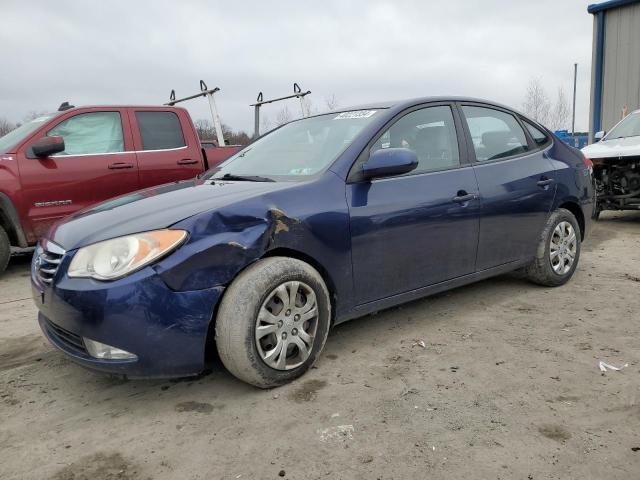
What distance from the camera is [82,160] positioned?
552cm

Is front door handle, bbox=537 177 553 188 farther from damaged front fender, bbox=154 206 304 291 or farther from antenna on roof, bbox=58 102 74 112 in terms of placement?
antenna on roof, bbox=58 102 74 112

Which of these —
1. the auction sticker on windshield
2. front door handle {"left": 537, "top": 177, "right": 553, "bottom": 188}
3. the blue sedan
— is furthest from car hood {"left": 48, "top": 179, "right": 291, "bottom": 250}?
front door handle {"left": 537, "top": 177, "right": 553, "bottom": 188}

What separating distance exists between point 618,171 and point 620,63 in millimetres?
7179

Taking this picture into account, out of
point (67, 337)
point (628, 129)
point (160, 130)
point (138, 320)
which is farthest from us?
point (628, 129)

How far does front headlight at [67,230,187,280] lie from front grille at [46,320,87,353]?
0.30 m

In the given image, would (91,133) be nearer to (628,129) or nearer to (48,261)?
(48,261)

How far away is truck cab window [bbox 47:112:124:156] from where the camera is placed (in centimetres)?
556

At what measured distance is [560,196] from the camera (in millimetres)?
4250

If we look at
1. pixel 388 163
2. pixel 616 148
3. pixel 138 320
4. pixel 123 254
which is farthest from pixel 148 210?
pixel 616 148

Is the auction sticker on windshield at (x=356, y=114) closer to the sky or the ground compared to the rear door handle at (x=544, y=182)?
closer to the sky

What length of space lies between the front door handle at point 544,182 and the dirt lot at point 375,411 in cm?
103

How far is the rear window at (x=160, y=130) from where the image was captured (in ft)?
19.8

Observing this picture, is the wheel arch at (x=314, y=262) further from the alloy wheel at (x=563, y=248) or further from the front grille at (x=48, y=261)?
the alloy wheel at (x=563, y=248)

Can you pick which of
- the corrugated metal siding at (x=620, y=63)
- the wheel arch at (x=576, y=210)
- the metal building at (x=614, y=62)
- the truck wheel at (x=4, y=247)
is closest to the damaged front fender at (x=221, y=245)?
the wheel arch at (x=576, y=210)
